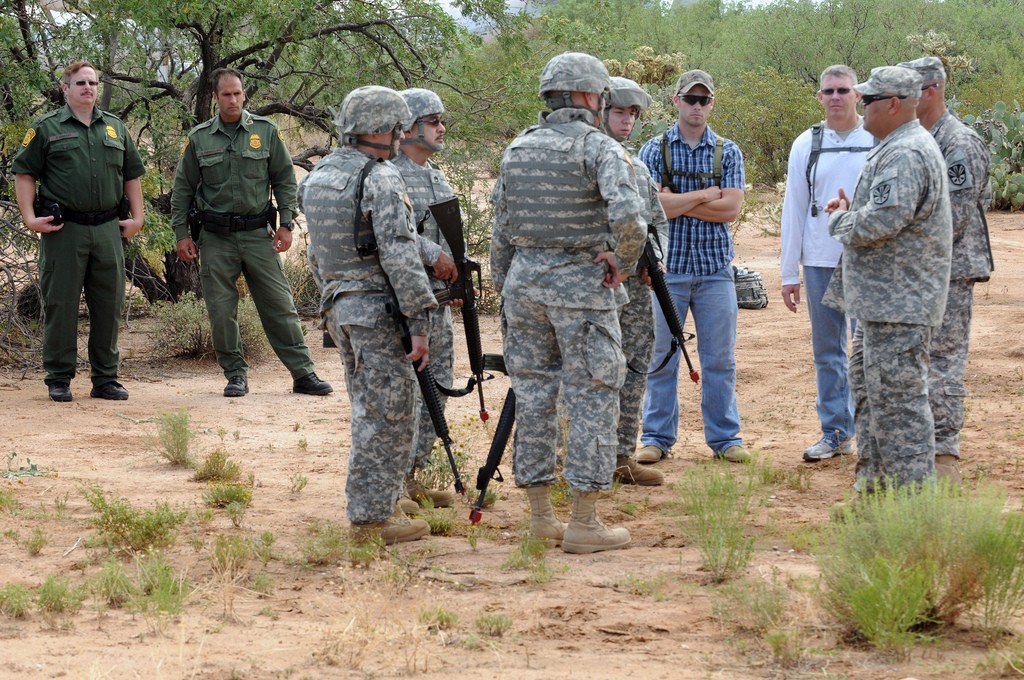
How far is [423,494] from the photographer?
5.71 metres

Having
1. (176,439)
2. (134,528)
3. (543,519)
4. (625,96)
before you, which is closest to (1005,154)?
(625,96)

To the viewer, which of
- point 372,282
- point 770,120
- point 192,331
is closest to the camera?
point 372,282

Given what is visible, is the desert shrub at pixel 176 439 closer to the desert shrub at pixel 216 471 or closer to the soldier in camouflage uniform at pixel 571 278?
the desert shrub at pixel 216 471

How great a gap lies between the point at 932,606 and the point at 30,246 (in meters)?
6.95

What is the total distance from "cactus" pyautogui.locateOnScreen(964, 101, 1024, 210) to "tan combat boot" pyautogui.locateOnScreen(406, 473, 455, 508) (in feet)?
43.2

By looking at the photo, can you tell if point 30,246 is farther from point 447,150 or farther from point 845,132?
point 845,132

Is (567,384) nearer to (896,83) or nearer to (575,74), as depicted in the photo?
(575,74)

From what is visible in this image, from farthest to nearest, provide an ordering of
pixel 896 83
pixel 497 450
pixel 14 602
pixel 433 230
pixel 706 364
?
pixel 706 364
pixel 433 230
pixel 497 450
pixel 896 83
pixel 14 602

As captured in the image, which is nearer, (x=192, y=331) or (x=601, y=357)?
(x=601, y=357)

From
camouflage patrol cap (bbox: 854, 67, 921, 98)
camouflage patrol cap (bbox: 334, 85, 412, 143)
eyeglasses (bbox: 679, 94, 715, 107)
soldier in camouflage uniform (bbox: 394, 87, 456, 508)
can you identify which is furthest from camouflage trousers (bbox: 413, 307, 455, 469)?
camouflage patrol cap (bbox: 854, 67, 921, 98)

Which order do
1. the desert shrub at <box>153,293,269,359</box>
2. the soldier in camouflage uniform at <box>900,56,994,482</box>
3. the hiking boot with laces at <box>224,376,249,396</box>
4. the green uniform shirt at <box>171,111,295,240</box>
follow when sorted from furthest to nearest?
1. the desert shrub at <box>153,293,269,359</box>
2. the hiking boot with laces at <box>224,376,249,396</box>
3. the green uniform shirt at <box>171,111,295,240</box>
4. the soldier in camouflage uniform at <box>900,56,994,482</box>

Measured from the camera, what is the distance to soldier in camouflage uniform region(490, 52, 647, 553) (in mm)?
4707

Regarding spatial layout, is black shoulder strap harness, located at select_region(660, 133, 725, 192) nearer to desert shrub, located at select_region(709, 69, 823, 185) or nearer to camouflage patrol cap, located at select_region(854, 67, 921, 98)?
camouflage patrol cap, located at select_region(854, 67, 921, 98)

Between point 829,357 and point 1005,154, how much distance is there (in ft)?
43.9
